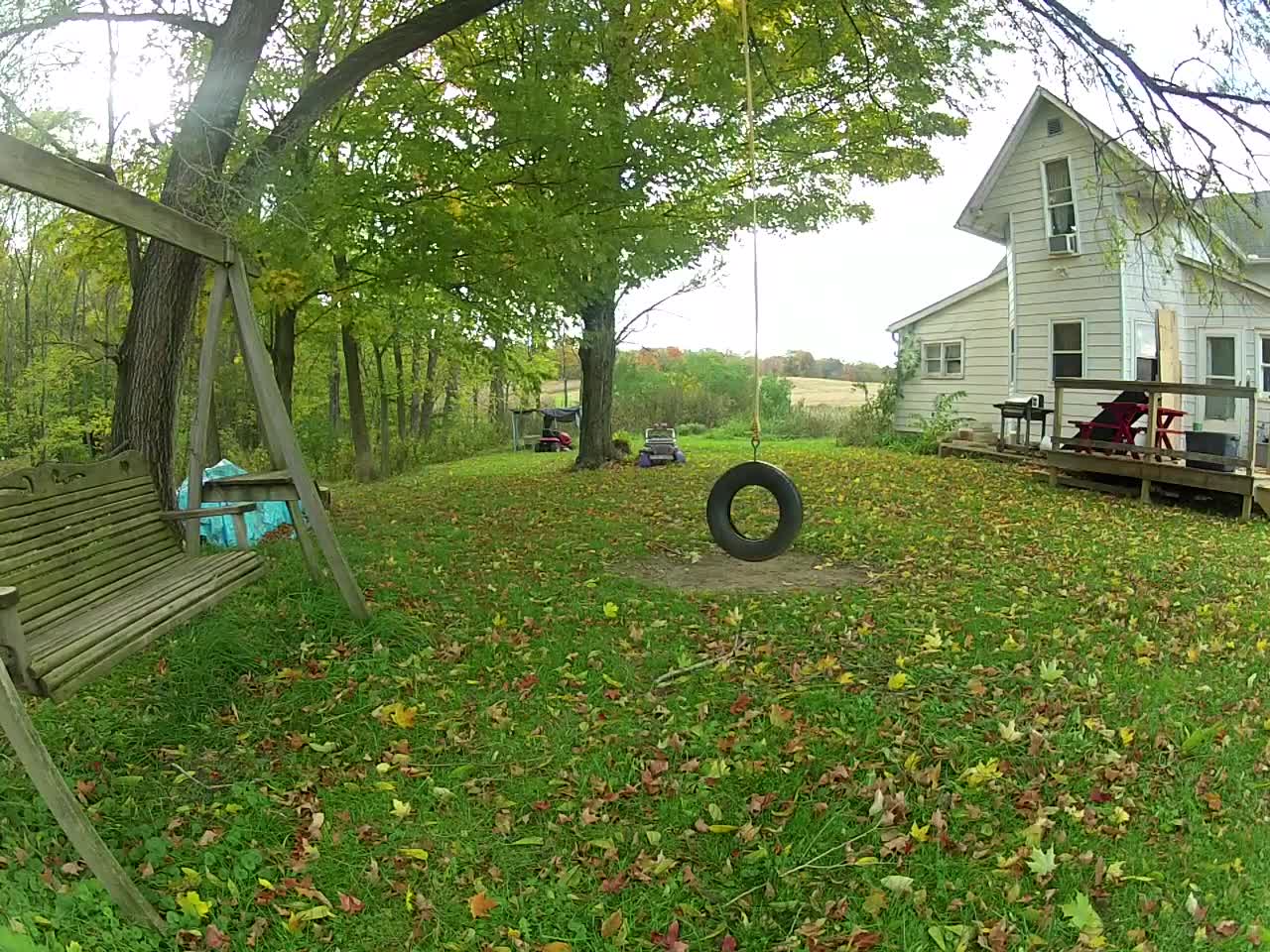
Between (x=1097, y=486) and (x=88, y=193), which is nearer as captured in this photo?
(x=88, y=193)

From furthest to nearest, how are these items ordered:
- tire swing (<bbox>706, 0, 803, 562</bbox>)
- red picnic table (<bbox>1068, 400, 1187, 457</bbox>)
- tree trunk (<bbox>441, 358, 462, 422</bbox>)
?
tree trunk (<bbox>441, 358, 462, 422</bbox>)
red picnic table (<bbox>1068, 400, 1187, 457</bbox>)
tire swing (<bbox>706, 0, 803, 562</bbox>)

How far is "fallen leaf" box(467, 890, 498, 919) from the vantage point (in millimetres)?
2756

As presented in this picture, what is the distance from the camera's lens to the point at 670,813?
10.7 ft

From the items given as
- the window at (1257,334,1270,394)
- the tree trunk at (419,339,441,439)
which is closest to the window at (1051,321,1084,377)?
the window at (1257,334,1270,394)

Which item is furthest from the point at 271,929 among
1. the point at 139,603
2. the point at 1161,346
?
the point at 1161,346

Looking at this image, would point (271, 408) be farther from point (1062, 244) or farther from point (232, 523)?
point (1062, 244)

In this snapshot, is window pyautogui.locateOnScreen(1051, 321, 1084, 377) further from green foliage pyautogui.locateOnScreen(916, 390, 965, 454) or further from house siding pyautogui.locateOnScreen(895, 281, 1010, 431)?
green foliage pyautogui.locateOnScreen(916, 390, 965, 454)

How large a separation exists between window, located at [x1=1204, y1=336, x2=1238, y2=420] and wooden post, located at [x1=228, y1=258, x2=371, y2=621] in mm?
13980

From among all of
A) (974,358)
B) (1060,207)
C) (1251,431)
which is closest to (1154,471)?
(1251,431)

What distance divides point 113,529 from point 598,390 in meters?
10.2

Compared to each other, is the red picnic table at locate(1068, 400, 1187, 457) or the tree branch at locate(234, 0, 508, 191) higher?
the tree branch at locate(234, 0, 508, 191)

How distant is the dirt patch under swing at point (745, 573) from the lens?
611 centimetres

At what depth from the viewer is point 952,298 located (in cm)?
1692

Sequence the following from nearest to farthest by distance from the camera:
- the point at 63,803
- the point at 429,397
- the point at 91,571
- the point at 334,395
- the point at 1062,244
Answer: the point at 63,803 → the point at 91,571 → the point at 1062,244 → the point at 334,395 → the point at 429,397
